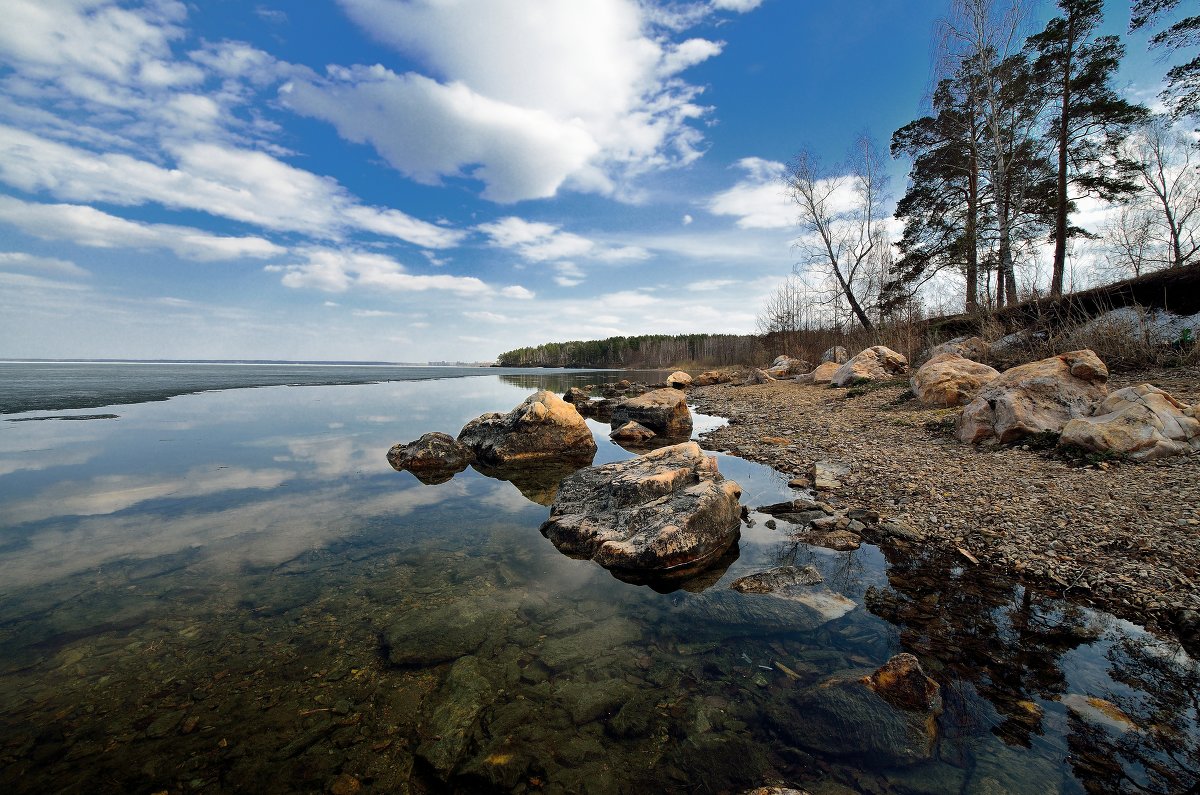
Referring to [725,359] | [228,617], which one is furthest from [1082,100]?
[725,359]

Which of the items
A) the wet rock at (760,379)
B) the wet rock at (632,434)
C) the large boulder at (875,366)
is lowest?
the wet rock at (632,434)

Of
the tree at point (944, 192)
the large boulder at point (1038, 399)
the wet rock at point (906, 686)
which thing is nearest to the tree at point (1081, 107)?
the tree at point (944, 192)

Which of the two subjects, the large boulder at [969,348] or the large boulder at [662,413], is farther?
the large boulder at [969,348]

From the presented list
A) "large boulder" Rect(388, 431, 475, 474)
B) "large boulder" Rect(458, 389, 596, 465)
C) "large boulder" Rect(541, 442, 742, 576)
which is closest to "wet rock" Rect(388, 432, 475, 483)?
"large boulder" Rect(388, 431, 475, 474)

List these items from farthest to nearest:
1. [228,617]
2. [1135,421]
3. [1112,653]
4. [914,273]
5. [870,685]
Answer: [914,273] < [1135,421] < [228,617] < [1112,653] < [870,685]

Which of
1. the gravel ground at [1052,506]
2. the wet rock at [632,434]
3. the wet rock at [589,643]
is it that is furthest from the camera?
the wet rock at [632,434]

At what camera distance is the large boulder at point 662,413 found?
14461 mm

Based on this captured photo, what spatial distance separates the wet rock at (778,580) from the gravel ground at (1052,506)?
6.05ft

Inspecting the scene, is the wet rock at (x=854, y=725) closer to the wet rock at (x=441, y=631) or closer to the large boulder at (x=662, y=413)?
the wet rock at (x=441, y=631)

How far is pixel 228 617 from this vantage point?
13.8 ft

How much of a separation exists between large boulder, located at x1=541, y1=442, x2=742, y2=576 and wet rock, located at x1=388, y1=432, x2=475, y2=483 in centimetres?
412

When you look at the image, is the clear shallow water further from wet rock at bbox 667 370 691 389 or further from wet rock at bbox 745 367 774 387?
wet rock at bbox 667 370 691 389

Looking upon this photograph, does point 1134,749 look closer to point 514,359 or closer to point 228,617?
point 228,617

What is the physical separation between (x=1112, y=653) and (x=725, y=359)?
225ft
